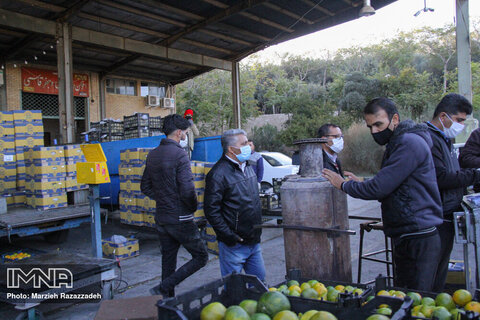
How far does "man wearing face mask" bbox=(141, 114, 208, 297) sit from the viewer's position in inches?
149

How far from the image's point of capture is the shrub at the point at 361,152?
62.1 ft

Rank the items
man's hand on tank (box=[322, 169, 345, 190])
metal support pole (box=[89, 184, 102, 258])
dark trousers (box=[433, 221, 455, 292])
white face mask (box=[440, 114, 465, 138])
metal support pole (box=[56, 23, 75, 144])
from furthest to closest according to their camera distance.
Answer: metal support pole (box=[56, 23, 75, 144])
metal support pole (box=[89, 184, 102, 258])
white face mask (box=[440, 114, 465, 138])
dark trousers (box=[433, 221, 455, 292])
man's hand on tank (box=[322, 169, 345, 190])

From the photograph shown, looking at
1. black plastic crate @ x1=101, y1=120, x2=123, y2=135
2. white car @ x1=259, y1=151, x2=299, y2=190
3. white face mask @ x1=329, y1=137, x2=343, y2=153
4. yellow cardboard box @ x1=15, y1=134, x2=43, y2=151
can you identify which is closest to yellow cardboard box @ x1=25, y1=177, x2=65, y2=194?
yellow cardboard box @ x1=15, y1=134, x2=43, y2=151

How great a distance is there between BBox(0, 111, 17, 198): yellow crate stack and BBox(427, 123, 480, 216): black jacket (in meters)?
6.49

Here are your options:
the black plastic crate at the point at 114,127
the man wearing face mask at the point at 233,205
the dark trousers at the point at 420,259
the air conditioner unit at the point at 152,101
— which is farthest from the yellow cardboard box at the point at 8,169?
the air conditioner unit at the point at 152,101

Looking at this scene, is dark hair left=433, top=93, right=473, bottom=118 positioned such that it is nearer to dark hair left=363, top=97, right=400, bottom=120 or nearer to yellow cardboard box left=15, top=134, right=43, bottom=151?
dark hair left=363, top=97, right=400, bottom=120

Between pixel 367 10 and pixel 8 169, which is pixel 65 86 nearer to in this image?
pixel 8 169

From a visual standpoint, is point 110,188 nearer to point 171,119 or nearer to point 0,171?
point 0,171

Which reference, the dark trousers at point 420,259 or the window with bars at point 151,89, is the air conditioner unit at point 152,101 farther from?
the dark trousers at point 420,259

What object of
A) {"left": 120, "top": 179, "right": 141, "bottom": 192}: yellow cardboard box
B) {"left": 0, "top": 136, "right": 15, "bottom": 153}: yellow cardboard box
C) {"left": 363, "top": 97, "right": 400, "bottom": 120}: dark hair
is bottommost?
{"left": 120, "top": 179, "right": 141, "bottom": 192}: yellow cardboard box

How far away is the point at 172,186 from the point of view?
382cm

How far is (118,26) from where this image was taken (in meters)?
11.1

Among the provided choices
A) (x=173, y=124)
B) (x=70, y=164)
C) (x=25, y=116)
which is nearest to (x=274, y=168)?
(x=70, y=164)

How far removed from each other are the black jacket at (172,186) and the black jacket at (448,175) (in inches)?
90.4
